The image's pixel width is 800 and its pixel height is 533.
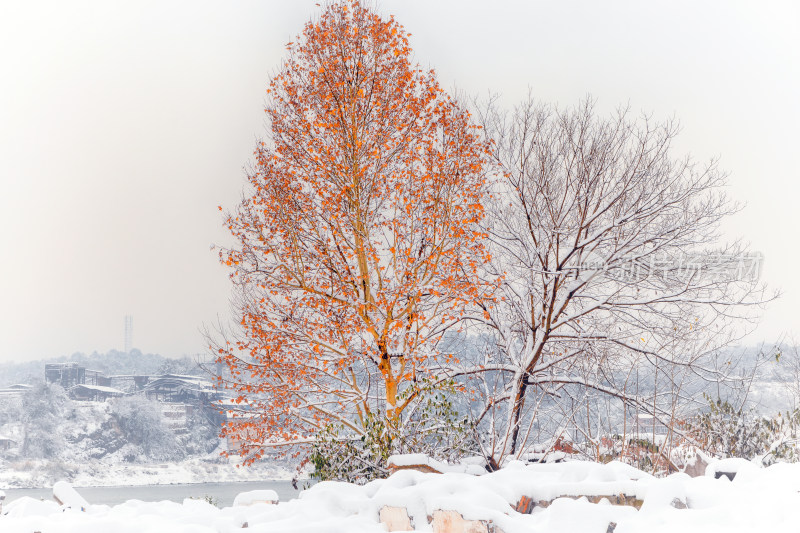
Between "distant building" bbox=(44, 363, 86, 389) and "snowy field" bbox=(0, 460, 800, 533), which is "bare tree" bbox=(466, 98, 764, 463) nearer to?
"snowy field" bbox=(0, 460, 800, 533)

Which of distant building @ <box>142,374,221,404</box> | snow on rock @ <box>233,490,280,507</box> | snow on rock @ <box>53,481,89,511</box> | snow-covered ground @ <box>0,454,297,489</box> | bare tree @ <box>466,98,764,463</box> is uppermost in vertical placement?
bare tree @ <box>466,98,764,463</box>

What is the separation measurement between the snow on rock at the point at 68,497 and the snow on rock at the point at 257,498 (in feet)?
4.38

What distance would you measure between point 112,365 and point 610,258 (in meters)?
42.0

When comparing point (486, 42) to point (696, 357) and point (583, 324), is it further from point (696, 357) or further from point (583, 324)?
point (696, 357)

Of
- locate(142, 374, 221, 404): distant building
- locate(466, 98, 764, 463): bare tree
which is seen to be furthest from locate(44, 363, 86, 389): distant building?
locate(466, 98, 764, 463): bare tree

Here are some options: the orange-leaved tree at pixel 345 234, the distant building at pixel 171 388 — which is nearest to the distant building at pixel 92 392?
the distant building at pixel 171 388

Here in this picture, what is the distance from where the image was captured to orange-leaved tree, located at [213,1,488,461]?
323 inches

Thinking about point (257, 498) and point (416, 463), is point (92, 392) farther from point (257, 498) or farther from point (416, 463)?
point (416, 463)

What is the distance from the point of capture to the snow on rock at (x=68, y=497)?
5352 millimetres

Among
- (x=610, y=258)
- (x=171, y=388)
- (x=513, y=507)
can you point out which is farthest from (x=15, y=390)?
(x=513, y=507)

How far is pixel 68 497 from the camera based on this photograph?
18.0ft

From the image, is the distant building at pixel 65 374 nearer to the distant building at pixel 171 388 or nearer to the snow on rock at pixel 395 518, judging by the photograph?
the distant building at pixel 171 388

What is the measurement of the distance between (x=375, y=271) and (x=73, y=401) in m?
40.8

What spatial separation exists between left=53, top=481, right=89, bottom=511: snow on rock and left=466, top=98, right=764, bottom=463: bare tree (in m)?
4.86
